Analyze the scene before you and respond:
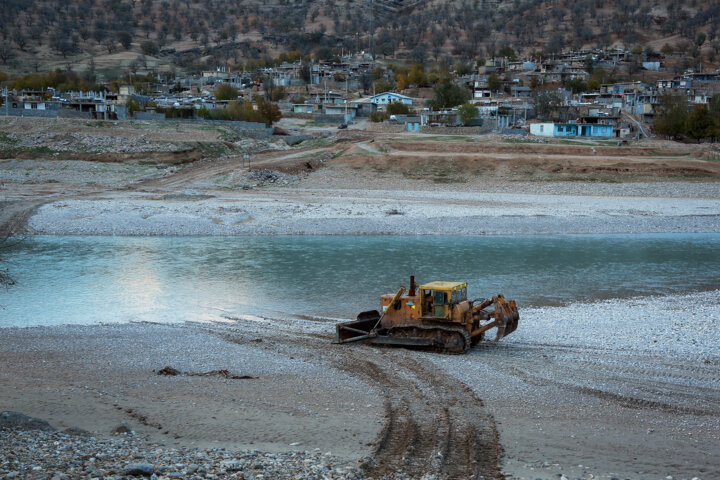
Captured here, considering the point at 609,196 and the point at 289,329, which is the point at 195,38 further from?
the point at 289,329

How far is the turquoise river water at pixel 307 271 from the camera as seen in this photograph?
912 inches

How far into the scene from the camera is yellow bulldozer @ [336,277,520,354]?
16734mm

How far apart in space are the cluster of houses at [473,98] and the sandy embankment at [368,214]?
3038cm

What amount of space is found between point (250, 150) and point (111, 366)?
52.9 m

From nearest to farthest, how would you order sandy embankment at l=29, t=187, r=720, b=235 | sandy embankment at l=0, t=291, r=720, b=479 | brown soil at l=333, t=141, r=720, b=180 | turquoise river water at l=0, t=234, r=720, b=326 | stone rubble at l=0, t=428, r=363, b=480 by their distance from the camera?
stone rubble at l=0, t=428, r=363, b=480
sandy embankment at l=0, t=291, r=720, b=479
turquoise river water at l=0, t=234, r=720, b=326
sandy embankment at l=29, t=187, r=720, b=235
brown soil at l=333, t=141, r=720, b=180

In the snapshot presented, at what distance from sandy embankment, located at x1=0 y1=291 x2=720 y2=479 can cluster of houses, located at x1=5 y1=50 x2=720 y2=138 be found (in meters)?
58.7

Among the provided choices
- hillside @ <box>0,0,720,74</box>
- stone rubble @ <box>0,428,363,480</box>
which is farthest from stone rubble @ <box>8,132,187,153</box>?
hillside @ <box>0,0,720,74</box>

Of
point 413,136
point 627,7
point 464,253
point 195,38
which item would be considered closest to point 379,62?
point 195,38

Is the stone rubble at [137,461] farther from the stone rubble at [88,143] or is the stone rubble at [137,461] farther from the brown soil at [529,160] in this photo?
the stone rubble at [88,143]

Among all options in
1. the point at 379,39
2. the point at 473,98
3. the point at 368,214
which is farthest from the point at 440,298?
the point at 379,39

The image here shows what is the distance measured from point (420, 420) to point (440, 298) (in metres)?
5.30

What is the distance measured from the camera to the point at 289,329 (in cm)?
1973

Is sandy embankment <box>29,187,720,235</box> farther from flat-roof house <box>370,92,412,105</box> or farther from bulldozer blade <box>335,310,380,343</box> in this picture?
flat-roof house <box>370,92,412,105</box>

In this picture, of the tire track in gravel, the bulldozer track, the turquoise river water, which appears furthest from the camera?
the turquoise river water
